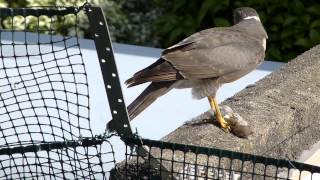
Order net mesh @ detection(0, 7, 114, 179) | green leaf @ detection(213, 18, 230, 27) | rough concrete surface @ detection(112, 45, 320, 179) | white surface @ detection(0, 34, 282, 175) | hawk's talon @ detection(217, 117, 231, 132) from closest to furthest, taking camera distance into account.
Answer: net mesh @ detection(0, 7, 114, 179) < rough concrete surface @ detection(112, 45, 320, 179) < hawk's talon @ detection(217, 117, 231, 132) < white surface @ detection(0, 34, 282, 175) < green leaf @ detection(213, 18, 230, 27)

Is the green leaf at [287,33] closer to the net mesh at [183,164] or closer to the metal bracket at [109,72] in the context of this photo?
the net mesh at [183,164]

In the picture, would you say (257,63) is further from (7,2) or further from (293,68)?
(7,2)

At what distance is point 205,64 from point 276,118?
16.8 inches

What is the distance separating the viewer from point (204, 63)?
4.02 m

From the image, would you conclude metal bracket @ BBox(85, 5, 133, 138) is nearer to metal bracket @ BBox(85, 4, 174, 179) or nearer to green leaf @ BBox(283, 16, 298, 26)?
metal bracket @ BBox(85, 4, 174, 179)

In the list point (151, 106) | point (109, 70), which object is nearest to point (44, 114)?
point (151, 106)

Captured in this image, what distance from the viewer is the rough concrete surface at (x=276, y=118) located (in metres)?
3.60

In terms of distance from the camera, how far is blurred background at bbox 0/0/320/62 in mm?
7777

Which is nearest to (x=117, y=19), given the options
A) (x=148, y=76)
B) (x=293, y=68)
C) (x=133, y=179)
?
(x=293, y=68)

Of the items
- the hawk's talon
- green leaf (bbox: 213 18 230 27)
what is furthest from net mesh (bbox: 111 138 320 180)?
green leaf (bbox: 213 18 230 27)

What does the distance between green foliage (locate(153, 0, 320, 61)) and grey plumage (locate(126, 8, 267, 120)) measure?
3470 mm

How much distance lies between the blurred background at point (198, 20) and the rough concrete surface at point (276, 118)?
326cm

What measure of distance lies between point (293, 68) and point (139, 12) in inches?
168

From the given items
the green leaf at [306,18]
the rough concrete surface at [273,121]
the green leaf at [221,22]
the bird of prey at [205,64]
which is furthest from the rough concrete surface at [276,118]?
the green leaf at [221,22]
